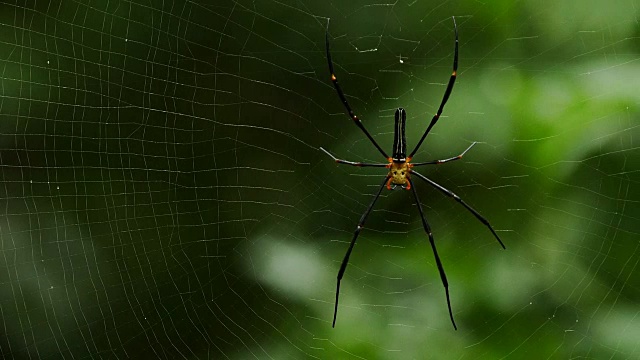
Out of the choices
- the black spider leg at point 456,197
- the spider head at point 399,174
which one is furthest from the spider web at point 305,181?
the spider head at point 399,174

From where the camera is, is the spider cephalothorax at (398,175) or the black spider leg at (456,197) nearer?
the black spider leg at (456,197)

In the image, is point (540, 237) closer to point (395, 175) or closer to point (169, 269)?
point (395, 175)

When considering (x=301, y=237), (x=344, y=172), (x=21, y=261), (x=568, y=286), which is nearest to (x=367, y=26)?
(x=344, y=172)

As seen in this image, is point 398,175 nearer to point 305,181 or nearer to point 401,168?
point 401,168

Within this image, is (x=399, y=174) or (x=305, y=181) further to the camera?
(x=305, y=181)

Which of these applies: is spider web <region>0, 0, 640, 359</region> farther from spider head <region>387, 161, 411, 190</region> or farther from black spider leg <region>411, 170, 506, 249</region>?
spider head <region>387, 161, 411, 190</region>

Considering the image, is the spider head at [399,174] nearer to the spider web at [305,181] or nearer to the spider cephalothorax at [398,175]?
the spider cephalothorax at [398,175]

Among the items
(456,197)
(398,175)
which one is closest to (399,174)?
(398,175)
